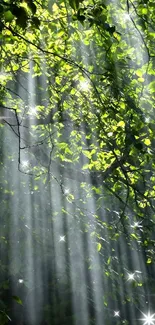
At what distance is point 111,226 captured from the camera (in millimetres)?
4996

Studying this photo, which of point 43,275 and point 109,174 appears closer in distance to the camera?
point 109,174

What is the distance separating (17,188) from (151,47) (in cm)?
264

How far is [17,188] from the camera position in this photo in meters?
4.72

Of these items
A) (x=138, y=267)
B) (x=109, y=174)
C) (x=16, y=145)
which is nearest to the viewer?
(x=109, y=174)

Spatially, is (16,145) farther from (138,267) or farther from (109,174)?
(138,267)

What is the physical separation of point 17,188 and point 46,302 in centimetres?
166

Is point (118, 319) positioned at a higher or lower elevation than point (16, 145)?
lower

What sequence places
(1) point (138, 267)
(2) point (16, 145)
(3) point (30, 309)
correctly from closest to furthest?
(3) point (30, 309), (2) point (16, 145), (1) point (138, 267)

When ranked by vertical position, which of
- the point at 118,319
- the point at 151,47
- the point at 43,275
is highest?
the point at 151,47

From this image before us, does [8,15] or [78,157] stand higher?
[78,157]

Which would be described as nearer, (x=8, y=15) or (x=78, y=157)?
(x=8, y=15)

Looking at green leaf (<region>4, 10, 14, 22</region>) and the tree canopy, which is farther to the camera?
the tree canopy

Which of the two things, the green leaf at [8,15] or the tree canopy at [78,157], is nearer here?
the green leaf at [8,15]

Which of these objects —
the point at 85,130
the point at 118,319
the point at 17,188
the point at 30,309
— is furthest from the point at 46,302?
the point at 85,130
